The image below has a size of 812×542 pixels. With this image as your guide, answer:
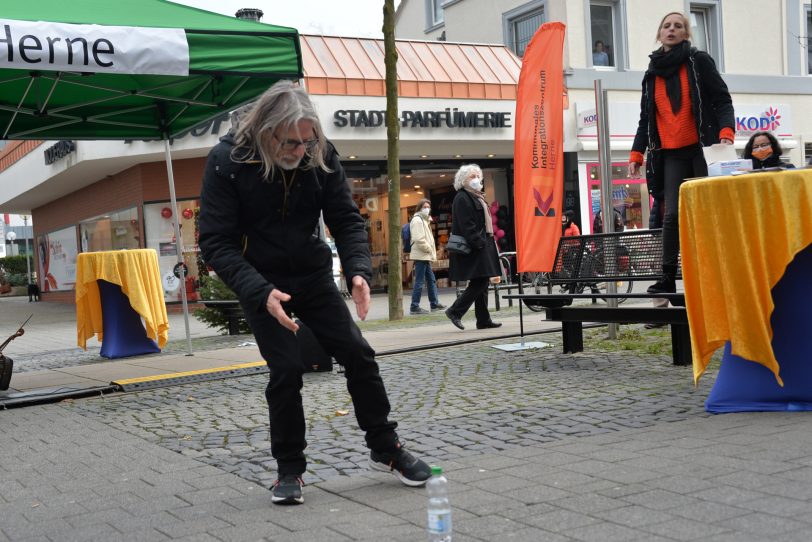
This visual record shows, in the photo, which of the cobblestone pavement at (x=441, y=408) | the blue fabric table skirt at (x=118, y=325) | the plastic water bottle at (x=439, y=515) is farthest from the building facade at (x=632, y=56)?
the plastic water bottle at (x=439, y=515)

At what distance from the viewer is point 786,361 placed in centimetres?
530

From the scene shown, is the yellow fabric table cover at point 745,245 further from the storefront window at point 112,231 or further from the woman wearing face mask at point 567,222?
the storefront window at point 112,231

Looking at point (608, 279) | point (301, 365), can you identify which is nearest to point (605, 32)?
point (608, 279)

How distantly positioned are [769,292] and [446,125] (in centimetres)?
1895

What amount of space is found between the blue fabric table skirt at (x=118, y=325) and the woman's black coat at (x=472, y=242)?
377 cm

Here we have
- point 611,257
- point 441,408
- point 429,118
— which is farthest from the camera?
point 429,118

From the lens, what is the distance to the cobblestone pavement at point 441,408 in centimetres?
513

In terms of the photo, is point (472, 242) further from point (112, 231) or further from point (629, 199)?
point (112, 231)

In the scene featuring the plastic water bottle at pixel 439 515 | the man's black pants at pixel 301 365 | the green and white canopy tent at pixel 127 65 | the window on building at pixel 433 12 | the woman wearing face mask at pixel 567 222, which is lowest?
the plastic water bottle at pixel 439 515

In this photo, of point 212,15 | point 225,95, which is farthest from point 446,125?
point 212,15

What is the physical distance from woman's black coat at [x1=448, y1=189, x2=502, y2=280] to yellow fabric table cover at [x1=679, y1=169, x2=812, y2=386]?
5.50m

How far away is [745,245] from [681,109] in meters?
2.62

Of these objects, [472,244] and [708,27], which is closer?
[472,244]

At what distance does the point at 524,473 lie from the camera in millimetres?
4320
